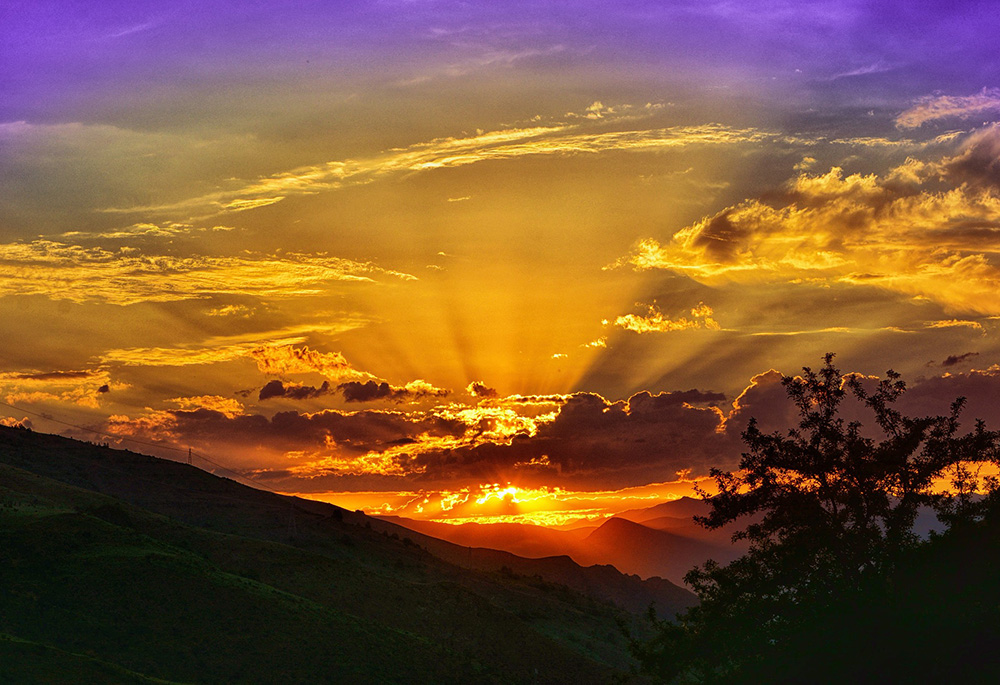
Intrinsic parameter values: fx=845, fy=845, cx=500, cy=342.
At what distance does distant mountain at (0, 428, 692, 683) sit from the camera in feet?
181

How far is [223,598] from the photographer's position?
63.3 m

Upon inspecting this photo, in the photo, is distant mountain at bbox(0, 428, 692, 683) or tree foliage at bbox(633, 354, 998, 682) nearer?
tree foliage at bbox(633, 354, 998, 682)

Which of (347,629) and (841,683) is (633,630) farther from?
(841,683)

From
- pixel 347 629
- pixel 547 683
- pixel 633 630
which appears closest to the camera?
pixel 347 629

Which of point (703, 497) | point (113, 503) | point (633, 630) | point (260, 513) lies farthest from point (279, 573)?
point (633, 630)

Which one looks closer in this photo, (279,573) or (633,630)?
(279,573)

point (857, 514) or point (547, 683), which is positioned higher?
point (857, 514)

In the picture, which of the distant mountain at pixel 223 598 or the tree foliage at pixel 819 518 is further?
the distant mountain at pixel 223 598

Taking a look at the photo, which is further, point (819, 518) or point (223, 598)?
point (223, 598)

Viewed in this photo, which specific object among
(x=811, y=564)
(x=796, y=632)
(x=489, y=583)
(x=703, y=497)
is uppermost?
(x=703, y=497)

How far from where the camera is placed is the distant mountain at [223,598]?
5509cm

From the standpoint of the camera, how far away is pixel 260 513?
407ft

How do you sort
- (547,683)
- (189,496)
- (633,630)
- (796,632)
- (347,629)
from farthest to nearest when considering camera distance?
(633,630) < (189,496) < (547,683) < (347,629) < (796,632)

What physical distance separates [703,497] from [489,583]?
9216 centimetres
